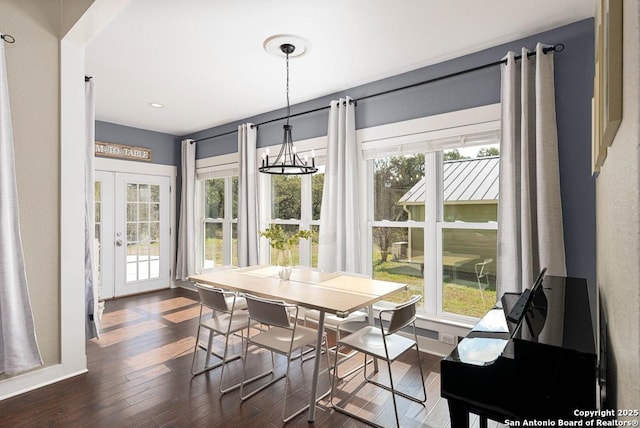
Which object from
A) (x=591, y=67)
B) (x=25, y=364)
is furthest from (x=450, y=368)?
(x=25, y=364)

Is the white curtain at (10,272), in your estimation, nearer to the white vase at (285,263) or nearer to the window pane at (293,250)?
the white vase at (285,263)

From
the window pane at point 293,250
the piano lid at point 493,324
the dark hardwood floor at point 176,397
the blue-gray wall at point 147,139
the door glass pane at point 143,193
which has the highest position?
the blue-gray wall at point 147,139

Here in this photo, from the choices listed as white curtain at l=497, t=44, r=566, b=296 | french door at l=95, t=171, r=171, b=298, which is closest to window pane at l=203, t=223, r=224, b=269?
french door at l=95, t=171, r=171, b=298

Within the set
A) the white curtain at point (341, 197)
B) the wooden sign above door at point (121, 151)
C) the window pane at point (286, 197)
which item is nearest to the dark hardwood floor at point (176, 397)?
the white curtain at point (341, 197)

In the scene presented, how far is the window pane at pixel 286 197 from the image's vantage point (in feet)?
15.0

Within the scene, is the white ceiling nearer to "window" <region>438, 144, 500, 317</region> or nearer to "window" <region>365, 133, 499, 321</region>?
"window" <region>365, 133, 499, 321</region>

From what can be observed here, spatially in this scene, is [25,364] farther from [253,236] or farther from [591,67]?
[591,67]

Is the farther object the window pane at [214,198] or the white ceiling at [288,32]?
the window pane at [214,198]

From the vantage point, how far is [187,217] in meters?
5.76

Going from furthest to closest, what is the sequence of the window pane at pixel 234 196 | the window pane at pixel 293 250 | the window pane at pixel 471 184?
the window pane at pixel 234 196 < the window pane at pixel 293 250 < the window pane at pixel 471 184

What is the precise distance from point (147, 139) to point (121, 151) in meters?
0.50

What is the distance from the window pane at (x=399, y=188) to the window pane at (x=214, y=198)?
9.63 ft

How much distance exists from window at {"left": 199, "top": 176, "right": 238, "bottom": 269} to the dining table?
2.08 metres

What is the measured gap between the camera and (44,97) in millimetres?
2541
